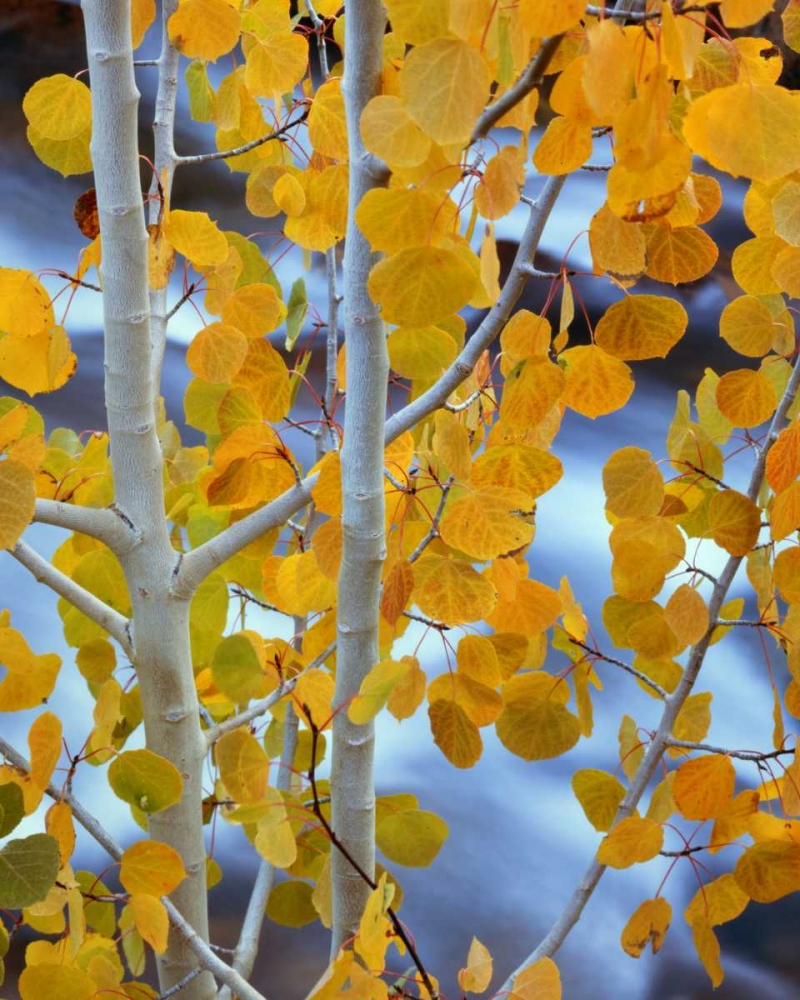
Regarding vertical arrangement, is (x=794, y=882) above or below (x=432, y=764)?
below

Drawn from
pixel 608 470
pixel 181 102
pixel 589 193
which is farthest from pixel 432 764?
pixel 181 102

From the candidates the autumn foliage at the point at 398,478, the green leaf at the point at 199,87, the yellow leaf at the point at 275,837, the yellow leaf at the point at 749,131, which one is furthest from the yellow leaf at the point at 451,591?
the green leaf at the point at 199,87

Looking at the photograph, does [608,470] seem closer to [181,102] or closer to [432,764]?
[432,764]

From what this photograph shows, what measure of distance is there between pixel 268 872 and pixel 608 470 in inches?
16.1

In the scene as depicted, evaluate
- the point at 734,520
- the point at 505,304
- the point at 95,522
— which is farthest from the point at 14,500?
the point at 734,520

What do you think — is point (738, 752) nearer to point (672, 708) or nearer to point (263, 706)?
point (672, 708)

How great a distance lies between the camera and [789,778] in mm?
491

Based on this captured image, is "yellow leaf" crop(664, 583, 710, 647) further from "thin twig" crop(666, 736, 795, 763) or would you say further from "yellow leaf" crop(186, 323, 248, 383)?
"yellow leaf" crop(186, 323, 248, 383)

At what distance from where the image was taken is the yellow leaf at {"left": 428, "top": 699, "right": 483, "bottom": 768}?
506mm

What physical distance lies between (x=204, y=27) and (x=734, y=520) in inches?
13.9

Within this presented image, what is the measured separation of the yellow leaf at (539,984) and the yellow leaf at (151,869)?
0.16 m

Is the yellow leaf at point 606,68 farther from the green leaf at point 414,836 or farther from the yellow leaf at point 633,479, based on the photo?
the green leaf at point 414,836

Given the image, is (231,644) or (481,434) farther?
(481,434)

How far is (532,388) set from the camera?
42 centimetres
